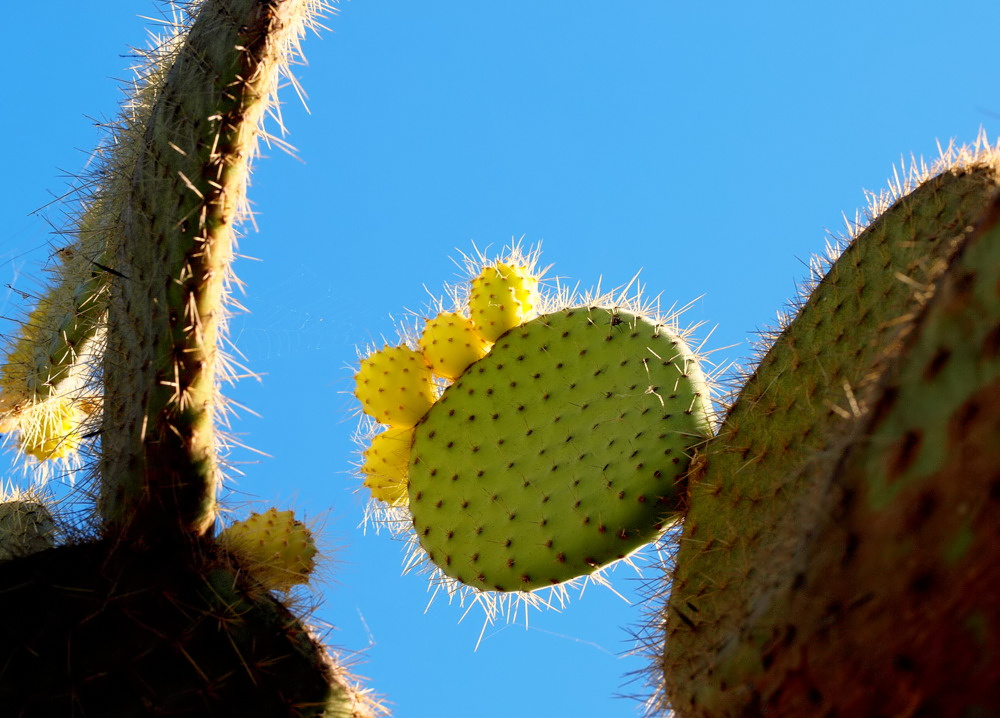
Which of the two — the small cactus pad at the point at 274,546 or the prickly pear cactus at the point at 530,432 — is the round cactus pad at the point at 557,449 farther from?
the small cactus pad at the point at 274,546

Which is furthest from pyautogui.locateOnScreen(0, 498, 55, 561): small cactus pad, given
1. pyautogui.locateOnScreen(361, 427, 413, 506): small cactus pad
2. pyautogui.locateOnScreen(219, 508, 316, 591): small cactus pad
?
pyautogui.locateOnScreen(361, 427, 413, 506): small cactus pad

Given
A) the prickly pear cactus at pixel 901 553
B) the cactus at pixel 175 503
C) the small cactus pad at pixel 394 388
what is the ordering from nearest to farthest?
1. the prickly pear cactus at pixel 901 553
2. the cactus at pixel 175 503
3. the small cactus pad at pixel 394 388

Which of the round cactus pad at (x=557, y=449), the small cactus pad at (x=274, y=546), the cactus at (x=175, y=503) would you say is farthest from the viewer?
the round cactus pad at (x=557, y=449)

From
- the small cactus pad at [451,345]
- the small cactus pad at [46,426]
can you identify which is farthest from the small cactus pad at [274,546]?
the small cactus pad at [46,426]

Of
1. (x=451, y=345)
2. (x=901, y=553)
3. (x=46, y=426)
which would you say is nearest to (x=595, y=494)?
(x=451, y=345)

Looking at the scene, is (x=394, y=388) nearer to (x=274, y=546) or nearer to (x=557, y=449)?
(x=557, y=449)

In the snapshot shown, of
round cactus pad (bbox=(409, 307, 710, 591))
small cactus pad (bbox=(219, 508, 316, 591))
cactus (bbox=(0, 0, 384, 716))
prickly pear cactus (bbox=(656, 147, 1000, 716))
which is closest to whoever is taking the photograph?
prickly pear cactus (bbox=(656, 147, 1000, 716))

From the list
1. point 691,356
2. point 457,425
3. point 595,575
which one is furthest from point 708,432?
point 457,425

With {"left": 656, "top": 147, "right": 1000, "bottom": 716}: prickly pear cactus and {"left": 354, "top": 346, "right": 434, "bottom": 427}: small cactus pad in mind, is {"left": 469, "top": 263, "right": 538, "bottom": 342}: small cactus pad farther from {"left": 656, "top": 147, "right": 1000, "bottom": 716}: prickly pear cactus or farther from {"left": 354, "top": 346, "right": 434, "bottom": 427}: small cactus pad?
{"left": 656, "top": 147, "right": 1000, "bottom": 716}: prickly pear cactus
